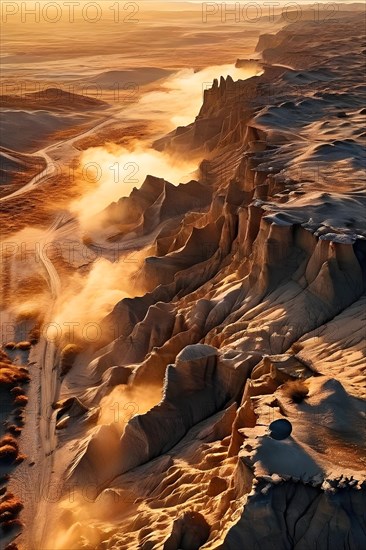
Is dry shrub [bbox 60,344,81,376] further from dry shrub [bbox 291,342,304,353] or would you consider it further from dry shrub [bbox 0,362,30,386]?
dry shrub [bbox 291,342,304,353]

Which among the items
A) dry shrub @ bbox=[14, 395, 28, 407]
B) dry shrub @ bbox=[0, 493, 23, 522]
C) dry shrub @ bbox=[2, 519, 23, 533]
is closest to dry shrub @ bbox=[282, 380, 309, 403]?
dry shrub @ bbox=[2, 519, 23, 533]

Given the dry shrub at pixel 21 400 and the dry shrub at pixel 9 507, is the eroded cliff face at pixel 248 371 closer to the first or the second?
the dry shrub at pixel 9 507

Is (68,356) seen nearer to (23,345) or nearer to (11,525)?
(23,345)

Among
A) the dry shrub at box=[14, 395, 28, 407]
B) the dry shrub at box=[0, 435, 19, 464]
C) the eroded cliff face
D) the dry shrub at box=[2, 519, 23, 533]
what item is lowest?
the dry shrub at box=[2, 519, 23, 533]

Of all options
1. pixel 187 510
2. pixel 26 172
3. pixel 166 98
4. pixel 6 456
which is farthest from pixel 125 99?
pixel 187 510

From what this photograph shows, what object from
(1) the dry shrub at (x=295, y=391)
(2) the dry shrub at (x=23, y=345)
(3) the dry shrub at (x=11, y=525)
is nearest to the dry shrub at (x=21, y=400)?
(2) the dry shrub at (x=23, y=345)

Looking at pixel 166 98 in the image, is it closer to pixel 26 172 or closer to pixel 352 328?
pixel 26 172
